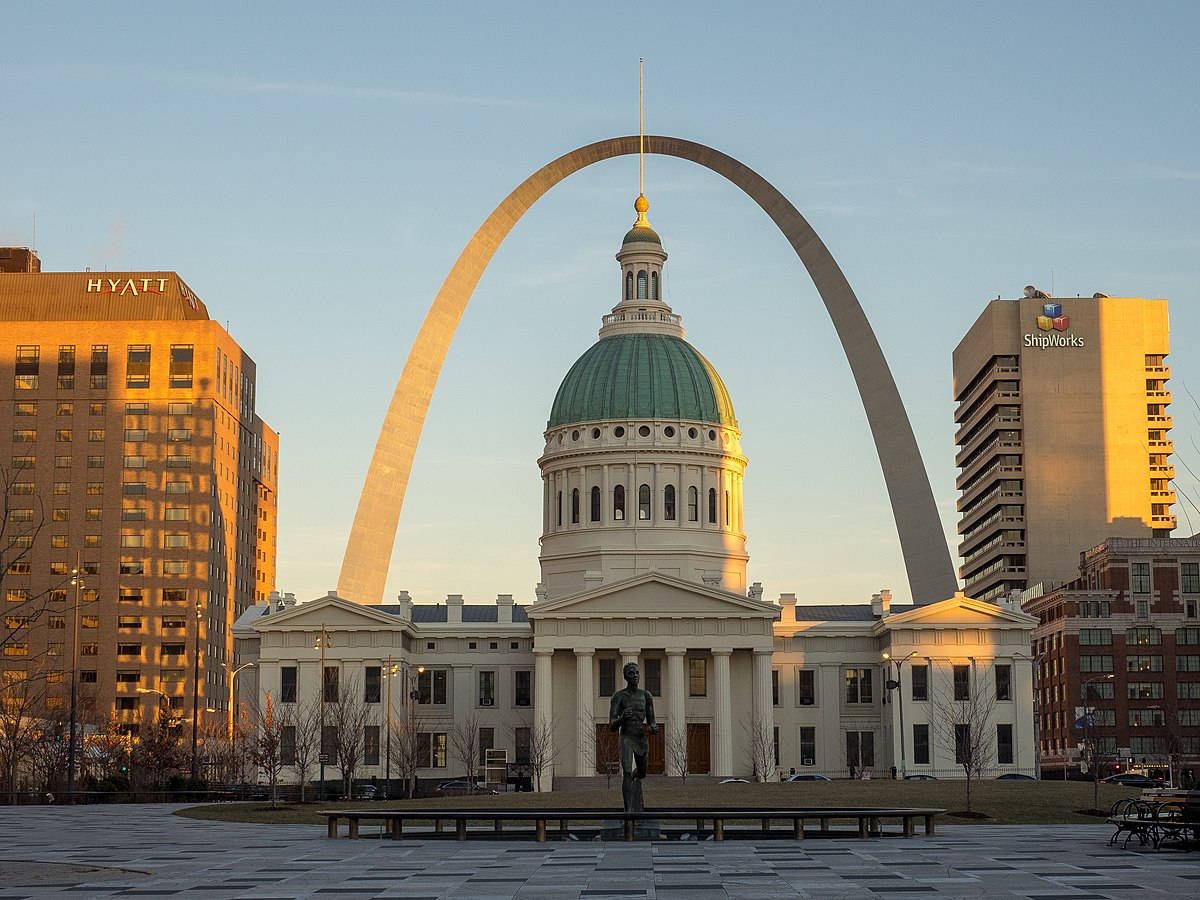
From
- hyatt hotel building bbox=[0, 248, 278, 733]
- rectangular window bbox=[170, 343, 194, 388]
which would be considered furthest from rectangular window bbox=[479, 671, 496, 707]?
rectangular window bbox=[170, 343, 194, 388]

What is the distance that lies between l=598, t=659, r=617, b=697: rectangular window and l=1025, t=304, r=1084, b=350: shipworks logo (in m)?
88.8

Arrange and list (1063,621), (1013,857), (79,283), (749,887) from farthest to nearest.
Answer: (79,283) < (1063,621) < (1013,857) < (749,887)

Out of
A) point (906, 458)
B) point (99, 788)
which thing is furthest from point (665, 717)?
point (99, 788)

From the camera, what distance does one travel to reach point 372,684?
128 meters

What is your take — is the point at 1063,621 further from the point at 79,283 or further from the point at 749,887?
the point at 749,887

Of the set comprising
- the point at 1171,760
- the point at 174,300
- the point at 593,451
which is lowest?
the point at 1171,760

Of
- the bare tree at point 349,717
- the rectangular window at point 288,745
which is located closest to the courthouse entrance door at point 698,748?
the bare tree at point 349,717

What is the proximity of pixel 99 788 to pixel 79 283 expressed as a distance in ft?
350

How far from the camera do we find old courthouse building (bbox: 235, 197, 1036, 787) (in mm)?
125000

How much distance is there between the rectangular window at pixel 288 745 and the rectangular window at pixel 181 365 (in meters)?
68.1

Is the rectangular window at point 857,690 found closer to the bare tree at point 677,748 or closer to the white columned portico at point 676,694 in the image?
the white columned portico at point 676,694

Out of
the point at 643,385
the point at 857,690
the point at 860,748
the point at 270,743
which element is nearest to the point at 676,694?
the point at 857,690

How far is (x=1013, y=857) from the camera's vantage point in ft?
123

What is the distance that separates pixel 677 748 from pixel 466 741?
17801 mm
